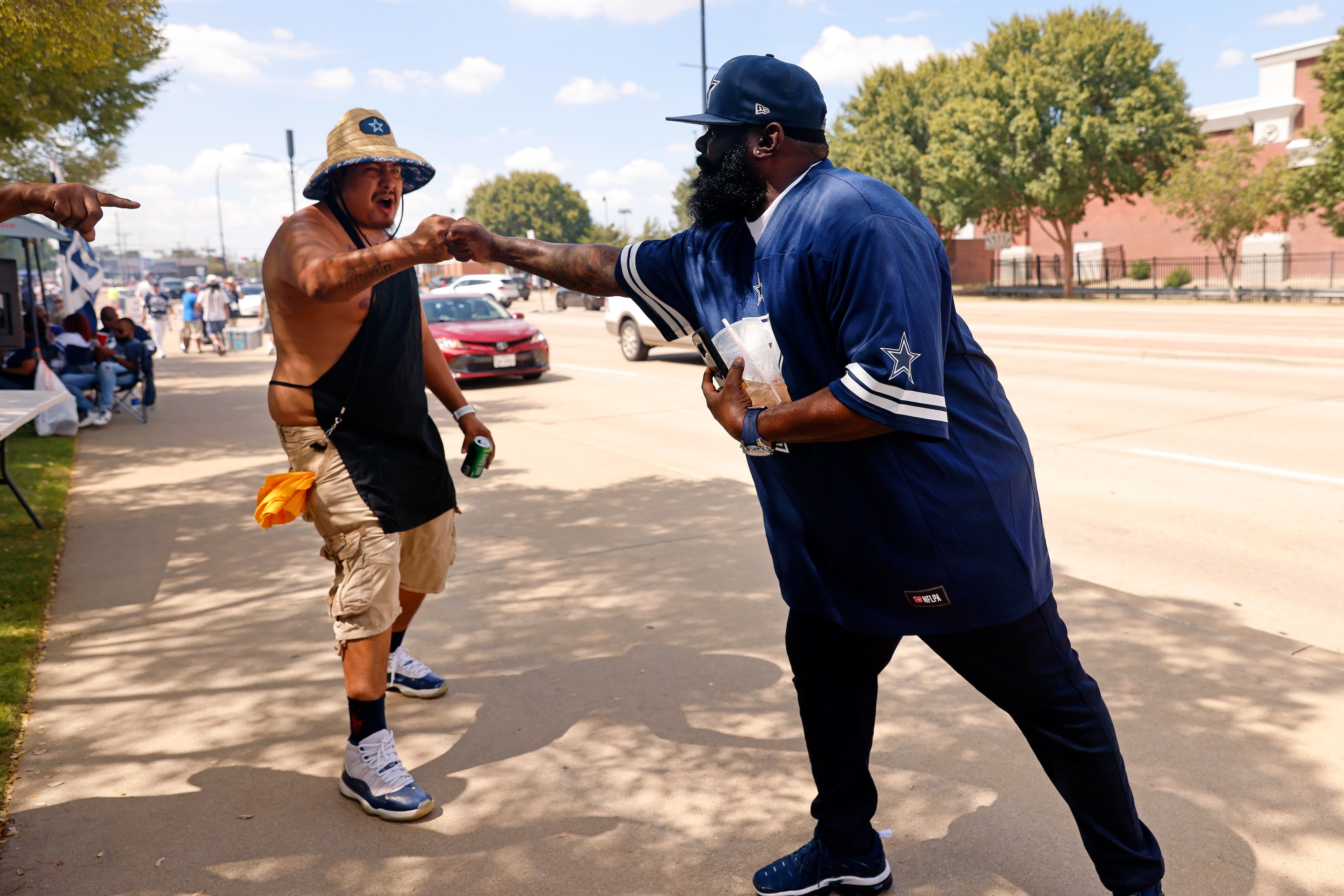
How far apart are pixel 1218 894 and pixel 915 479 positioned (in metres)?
1.37

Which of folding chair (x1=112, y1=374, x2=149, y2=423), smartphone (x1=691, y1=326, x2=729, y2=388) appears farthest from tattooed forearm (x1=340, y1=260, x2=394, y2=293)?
folding chair (x1=112, y1=374, x2=149, y2=423)

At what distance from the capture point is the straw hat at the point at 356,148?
322 cm

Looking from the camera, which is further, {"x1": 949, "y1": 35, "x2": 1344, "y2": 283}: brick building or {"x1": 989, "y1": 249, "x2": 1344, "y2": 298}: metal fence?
{"x1": 949, "y1": 35, "x2": 1344, "y2": 283}: brick building

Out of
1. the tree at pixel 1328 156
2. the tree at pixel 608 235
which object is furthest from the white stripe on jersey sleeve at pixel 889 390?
the tree at pixel 608 235

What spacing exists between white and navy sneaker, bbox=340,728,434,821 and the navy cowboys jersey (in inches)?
56.2

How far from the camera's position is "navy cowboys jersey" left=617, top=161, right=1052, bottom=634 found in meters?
1.97

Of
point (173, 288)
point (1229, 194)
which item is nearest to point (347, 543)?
point (1229, 194)

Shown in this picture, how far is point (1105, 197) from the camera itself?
3922 centimetres

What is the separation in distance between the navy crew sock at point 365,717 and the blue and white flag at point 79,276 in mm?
12205

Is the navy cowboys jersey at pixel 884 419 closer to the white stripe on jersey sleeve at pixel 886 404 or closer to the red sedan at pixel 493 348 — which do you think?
the white stripe on jersey sleeve at pixel 886 404

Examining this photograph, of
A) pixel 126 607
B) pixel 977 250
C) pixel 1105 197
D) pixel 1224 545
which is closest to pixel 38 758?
pixel 126 607

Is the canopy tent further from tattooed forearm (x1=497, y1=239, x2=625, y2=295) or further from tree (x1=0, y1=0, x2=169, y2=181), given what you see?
tattooed forearm (x1=497, y1=239, x2=625, y2=295)

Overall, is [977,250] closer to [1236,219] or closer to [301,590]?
[1236,219]

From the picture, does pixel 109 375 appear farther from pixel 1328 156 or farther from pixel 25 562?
pixel 1328 156
